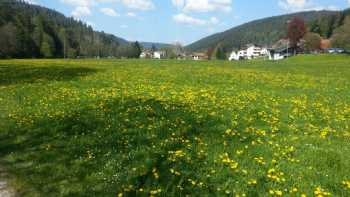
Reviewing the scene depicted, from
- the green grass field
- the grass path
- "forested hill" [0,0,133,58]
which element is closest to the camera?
the grass path

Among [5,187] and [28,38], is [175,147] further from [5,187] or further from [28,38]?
[28,38]

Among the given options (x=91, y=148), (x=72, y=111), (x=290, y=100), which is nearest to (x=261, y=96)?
(x=290, y=100)

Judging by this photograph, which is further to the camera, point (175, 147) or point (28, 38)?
point (28, 38)

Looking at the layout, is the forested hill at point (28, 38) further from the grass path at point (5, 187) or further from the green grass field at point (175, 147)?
the grass path at point (5, 187)

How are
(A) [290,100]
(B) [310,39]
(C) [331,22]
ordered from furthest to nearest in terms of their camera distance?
(C) [331,22], (B) [310,39], (A) [290,100]

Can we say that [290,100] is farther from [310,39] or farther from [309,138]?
[310,39]

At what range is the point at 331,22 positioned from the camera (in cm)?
18962

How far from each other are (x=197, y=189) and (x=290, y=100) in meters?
11.1

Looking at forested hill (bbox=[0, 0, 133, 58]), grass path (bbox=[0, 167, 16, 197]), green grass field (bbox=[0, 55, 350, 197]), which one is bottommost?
grass path (bbox=[0, 167, 16, 197])

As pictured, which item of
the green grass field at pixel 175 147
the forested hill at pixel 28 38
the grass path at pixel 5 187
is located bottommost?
the grass path at pixel 5 187

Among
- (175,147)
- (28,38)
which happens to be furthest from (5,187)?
(28,38)

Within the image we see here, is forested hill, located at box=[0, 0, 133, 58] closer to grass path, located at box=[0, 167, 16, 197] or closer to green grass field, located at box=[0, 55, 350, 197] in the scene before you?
green grass field, located at box=[0, 55, 350, 197]

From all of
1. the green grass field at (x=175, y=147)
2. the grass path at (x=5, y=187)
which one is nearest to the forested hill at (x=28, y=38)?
the green grass field at (x=175, y=147)

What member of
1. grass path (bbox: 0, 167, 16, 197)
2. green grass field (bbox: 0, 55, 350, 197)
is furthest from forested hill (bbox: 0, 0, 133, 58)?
grass path (bbox: 0, 167, 16, 197)
